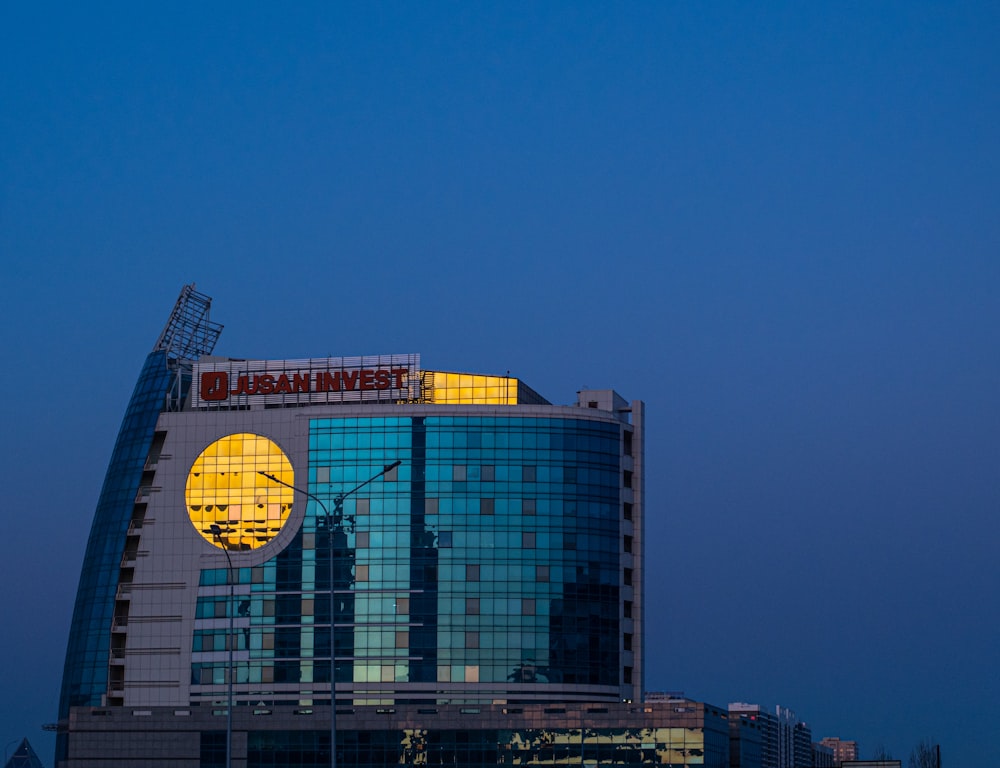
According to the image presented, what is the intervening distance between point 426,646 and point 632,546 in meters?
23.7

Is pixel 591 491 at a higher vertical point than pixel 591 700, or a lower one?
higher

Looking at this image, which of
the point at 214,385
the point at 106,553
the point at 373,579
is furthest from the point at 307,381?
the point at 106,553

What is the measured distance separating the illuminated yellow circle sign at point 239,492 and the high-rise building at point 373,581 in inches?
8.0

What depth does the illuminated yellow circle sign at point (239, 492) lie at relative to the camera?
158375 millimetres

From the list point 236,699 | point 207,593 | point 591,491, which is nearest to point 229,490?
point 207,593

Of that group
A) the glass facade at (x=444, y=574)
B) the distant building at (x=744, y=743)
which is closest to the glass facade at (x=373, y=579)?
the glass facade at (x=444, y=574)

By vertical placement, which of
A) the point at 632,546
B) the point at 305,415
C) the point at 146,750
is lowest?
the point at 146,750

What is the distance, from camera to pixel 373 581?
15438 centimetres

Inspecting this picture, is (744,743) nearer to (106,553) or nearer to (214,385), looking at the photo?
(214,385)

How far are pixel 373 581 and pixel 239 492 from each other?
17068 millimetres

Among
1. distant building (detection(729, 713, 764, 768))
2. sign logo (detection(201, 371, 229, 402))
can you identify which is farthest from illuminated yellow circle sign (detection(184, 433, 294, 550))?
distant building (detection(729, 713, 764, 768))

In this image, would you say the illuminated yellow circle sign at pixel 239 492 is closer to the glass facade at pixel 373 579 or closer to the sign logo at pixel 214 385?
the glass facade at pixel 373 579

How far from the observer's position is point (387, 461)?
156 metres

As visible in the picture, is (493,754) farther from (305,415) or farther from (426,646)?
(305,415)
